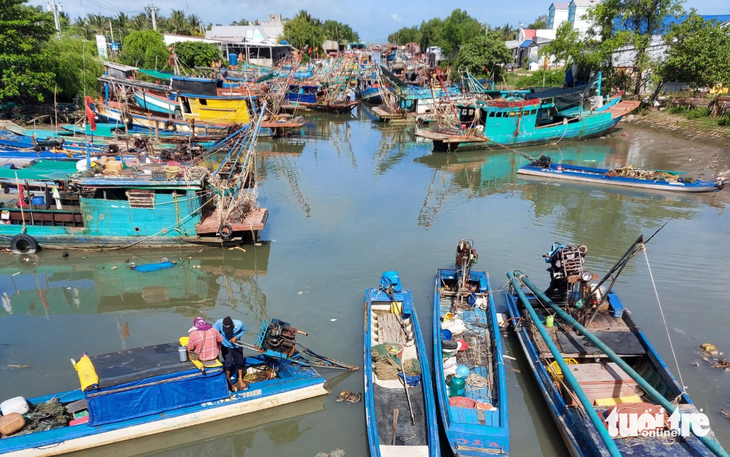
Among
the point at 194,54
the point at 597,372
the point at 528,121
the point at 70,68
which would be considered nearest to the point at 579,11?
the point at 528,121

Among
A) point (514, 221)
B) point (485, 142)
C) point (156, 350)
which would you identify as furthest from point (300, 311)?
point (485, 142)

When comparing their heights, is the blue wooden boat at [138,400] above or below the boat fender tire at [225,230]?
below

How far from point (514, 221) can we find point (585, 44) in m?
27.6

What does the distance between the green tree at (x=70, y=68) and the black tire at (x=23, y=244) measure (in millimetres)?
18554

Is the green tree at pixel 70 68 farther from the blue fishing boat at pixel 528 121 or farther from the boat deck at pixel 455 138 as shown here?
the blue fishing boat at pixel 528 121

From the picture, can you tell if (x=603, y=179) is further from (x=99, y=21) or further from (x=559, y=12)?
(x=99, y=21)

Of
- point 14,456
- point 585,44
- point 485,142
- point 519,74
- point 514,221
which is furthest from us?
point 519,74

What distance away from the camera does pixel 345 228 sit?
16.1 meters

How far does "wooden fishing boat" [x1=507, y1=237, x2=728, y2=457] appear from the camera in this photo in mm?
6195

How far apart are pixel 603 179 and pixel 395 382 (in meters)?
17.4

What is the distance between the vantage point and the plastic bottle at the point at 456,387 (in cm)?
743

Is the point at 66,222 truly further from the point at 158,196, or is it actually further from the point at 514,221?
the point at 514,221

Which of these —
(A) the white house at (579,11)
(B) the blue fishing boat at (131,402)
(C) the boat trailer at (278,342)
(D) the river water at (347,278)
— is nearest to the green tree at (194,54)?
(D) the river water at (347,278)

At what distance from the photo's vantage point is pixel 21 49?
2498 centimetres
